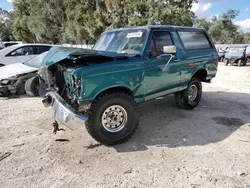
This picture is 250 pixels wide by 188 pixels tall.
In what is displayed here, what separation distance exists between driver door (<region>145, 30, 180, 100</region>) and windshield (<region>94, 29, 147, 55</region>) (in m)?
0.23

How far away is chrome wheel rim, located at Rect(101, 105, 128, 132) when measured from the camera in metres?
3.62

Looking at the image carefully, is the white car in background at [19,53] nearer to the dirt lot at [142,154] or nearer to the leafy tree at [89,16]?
the dirt lot at [142,154]

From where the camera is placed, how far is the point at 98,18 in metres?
21.6

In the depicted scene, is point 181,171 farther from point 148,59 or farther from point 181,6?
point 181,6

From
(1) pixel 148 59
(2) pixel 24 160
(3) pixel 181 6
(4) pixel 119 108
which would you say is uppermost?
(3) pixel 181 6

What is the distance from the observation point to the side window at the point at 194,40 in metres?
4.95

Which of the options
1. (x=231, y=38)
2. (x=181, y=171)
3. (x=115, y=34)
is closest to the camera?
→ (x=181, y=171)

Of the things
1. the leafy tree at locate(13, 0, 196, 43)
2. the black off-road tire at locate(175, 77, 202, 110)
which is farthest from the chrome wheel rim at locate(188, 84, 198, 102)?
the leafy tree at locate(13, 0, 196, 43)

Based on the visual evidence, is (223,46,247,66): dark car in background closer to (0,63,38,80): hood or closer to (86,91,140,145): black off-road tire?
(0,63,38,80): hood

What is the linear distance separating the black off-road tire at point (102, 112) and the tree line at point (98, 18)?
44.4 feet

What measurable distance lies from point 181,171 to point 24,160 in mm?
2430

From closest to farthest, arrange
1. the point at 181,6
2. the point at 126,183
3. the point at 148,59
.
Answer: the point at 126,183
the point at 148,59
the point at 181,6

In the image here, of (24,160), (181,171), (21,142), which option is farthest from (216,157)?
(21,142)

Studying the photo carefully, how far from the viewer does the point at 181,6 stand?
1698 centimetres
